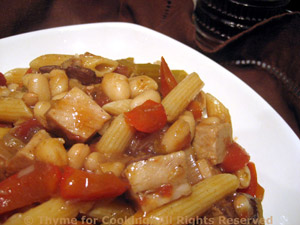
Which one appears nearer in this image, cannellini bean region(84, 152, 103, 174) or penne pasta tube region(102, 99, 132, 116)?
cannellini bean region(84, 152, 103, 174)

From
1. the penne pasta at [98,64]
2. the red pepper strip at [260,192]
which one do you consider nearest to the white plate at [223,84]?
the red pepper strip at [260,192]

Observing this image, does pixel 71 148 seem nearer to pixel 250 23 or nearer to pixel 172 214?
pixel 172 214

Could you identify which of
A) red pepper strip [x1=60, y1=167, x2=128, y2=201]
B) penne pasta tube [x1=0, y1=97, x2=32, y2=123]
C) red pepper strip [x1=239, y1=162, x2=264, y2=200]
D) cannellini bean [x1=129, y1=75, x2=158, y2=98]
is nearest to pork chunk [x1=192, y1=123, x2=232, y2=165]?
red pepper strip [x1=239, y1=162, x2=264, y2=200]

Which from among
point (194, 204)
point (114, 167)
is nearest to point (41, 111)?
point (114, 167)

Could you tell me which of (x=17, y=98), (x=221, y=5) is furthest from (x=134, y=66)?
(x=221, y=5)

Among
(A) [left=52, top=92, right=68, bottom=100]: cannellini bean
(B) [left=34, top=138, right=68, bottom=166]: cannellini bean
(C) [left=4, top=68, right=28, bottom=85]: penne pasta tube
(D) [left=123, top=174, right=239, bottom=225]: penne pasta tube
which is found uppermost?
(A) [left=52, top=92, right=68, bottom=100]: cannellini bean

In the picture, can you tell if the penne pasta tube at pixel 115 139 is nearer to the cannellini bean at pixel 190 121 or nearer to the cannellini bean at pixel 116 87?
the cannellini bean at pixel 116 87

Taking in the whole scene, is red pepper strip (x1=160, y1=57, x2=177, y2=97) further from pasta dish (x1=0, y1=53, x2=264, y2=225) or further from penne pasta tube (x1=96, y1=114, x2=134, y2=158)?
penne pasta tube (x1=96, y1=114, x2=134, y2=158)

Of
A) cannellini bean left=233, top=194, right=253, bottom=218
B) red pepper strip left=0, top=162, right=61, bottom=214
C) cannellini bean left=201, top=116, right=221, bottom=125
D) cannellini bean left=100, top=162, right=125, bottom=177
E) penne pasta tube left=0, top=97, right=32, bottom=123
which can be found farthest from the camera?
cannellini bean left=201, top=116, right=221, bottom=125
